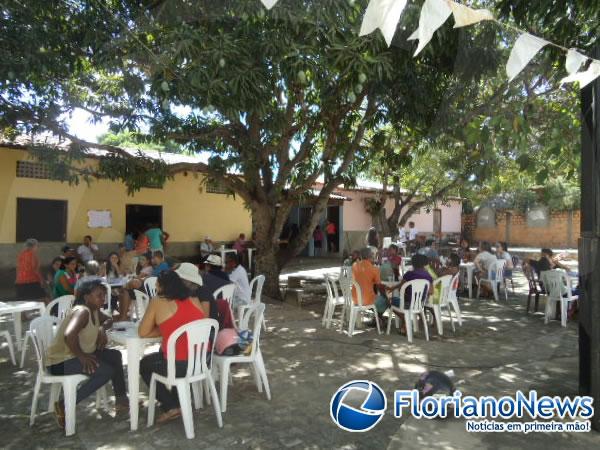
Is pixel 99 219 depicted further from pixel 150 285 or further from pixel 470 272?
pixel 470 272

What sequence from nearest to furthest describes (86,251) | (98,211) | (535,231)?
1. (86,251)
2. (98,211)
3. (535,231)

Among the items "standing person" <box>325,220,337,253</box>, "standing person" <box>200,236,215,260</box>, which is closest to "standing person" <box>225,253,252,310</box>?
"standing person" <box>200,236,215,260</box>

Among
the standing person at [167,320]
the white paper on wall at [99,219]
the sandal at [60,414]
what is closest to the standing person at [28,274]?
the white paper on wall at [99,219]

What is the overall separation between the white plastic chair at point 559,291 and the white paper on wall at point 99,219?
10464 millimetres

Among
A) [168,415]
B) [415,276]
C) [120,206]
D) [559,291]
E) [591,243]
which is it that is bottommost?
[168,415]

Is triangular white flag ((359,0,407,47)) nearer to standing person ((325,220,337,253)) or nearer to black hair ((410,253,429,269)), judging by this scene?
black hair ((410,253,429,269))

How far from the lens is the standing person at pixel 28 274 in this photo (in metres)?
7.91

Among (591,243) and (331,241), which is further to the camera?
(331,241)

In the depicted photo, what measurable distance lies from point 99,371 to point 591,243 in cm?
384

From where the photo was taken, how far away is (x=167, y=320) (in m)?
3.70

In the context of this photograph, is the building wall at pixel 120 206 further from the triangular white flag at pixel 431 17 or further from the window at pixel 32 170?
the triangular white flag at pixel 431 17

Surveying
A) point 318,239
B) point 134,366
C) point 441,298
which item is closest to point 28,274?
point 134,366

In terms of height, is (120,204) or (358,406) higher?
(120,204)

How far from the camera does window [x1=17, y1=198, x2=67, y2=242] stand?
11.3 metres
